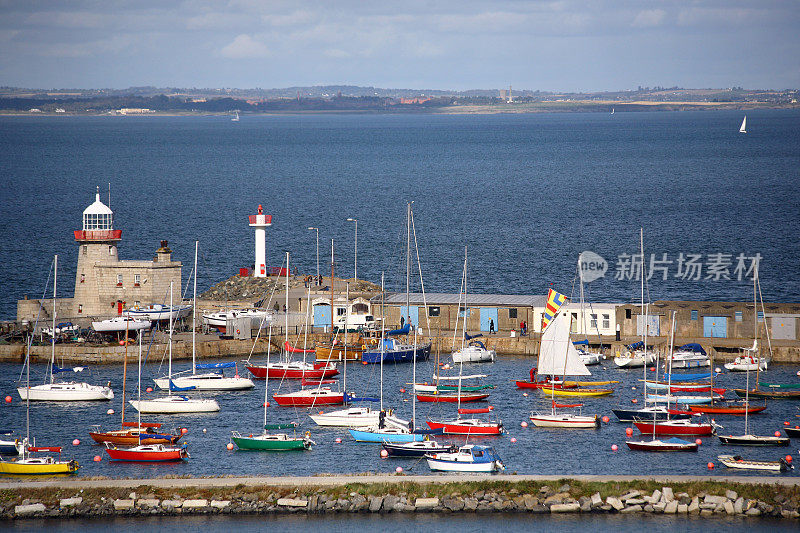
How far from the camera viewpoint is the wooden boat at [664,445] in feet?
122

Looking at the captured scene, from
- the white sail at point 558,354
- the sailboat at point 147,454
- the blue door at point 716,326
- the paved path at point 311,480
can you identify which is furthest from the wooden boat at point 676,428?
the sailboat at point 147,454

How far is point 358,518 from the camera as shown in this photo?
31000mm

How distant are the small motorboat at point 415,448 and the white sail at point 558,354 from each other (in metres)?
11.1

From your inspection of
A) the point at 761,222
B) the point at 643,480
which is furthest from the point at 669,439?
the point at 761,222

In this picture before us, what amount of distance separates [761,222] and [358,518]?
258ft

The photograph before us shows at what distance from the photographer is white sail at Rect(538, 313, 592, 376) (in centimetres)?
4684

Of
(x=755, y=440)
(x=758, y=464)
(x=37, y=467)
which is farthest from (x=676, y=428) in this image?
(x=37, y=467)

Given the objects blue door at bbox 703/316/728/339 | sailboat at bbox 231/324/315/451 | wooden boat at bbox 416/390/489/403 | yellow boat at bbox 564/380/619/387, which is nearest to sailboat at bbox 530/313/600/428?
yellow boat at bbox 564/380/619/387

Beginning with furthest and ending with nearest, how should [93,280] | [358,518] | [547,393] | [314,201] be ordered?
1. [314,201]
2. [93,280]
3. [547,393]
4. [358,518]

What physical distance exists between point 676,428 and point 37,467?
21.5m

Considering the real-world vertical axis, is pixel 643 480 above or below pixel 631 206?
below

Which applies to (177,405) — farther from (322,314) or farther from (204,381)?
(322,314)

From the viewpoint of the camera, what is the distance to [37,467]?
1331 inches

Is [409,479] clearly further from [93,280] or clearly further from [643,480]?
[93,280]
